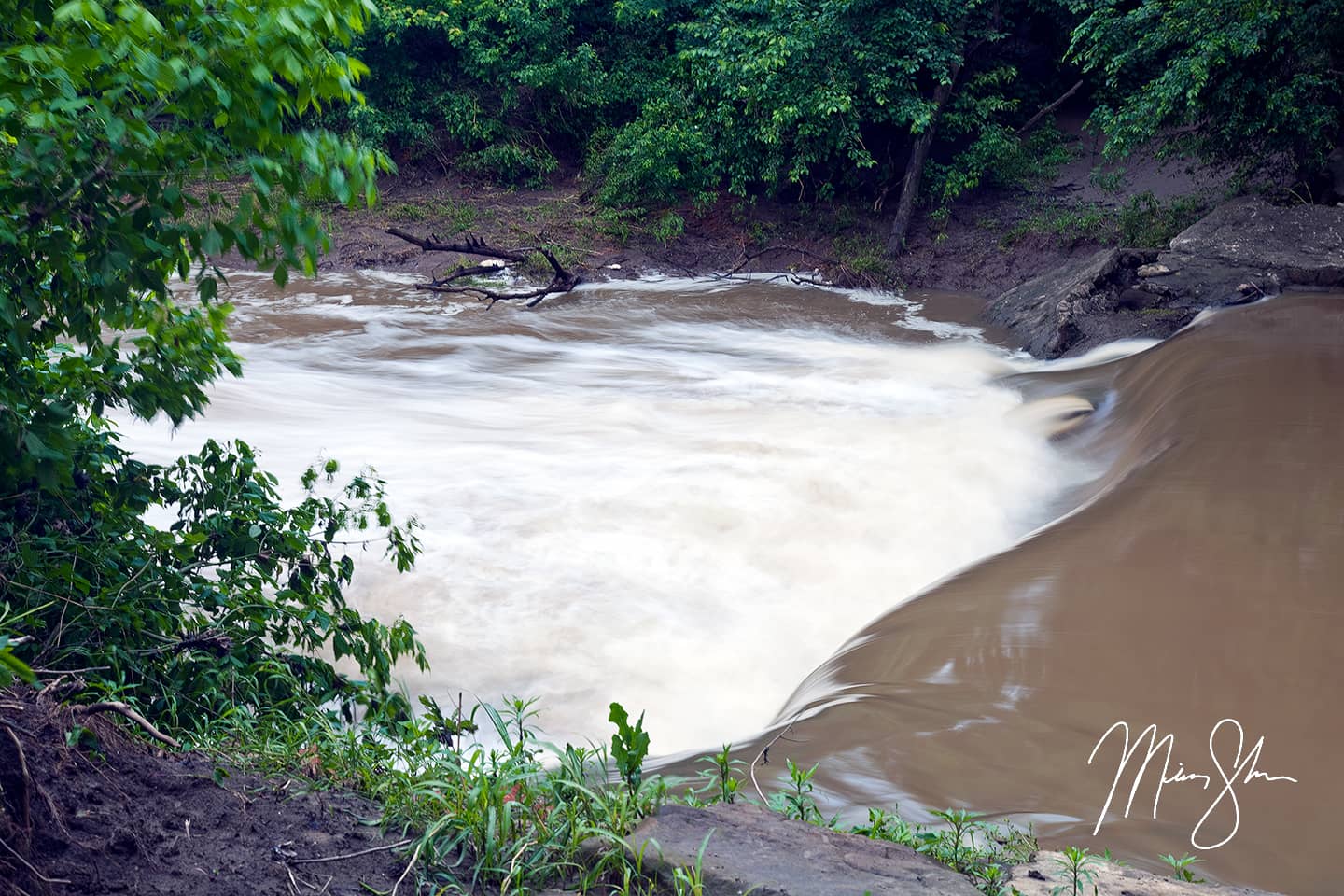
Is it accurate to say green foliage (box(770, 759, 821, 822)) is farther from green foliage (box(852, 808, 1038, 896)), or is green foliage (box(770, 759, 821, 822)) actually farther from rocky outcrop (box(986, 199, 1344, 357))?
rocky outcrop (box(986, 199, 1344, 357))

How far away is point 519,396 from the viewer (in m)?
10.3

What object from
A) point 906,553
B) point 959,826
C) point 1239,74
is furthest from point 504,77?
point 959,826

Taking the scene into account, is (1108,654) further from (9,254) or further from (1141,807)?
(9,254)

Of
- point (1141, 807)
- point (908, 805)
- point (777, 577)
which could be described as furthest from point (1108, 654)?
point (777, 577)

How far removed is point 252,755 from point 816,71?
13988 millimetres

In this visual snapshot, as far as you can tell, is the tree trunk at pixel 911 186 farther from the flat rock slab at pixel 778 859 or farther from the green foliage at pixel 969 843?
the flat rock slab at pixel 778 859

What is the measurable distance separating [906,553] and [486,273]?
10.1m

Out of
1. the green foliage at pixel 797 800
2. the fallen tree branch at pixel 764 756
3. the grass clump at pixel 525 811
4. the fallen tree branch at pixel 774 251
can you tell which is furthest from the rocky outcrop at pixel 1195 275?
the grass clump at pixel 525 811

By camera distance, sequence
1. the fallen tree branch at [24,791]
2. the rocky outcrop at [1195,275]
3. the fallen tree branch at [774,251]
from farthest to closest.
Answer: the fallen tree branch at [774,251]
the rocky outcrop at [1195,275]
the fallen tree branch at [24,791]

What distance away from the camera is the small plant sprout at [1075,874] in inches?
100.0

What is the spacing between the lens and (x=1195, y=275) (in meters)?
11.0

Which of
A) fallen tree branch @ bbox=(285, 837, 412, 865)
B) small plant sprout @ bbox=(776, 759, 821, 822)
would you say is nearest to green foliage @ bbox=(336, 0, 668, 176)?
small plant sprout @ bbox=(776, 759, 821, 822)
